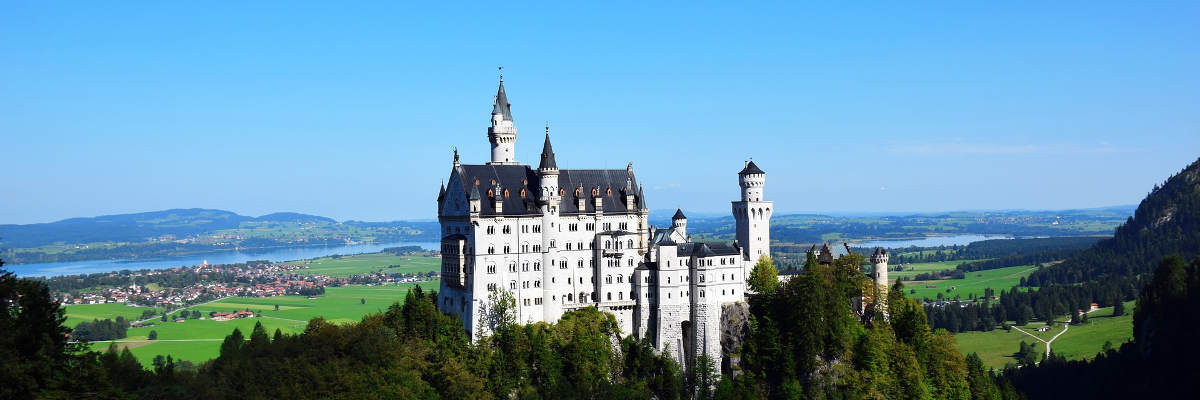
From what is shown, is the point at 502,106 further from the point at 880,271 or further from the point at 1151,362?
the point at 1151,362

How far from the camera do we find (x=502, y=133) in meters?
91.5

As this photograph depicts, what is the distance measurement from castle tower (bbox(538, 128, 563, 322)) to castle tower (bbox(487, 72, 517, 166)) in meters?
5.41

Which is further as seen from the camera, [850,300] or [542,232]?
[850,300]

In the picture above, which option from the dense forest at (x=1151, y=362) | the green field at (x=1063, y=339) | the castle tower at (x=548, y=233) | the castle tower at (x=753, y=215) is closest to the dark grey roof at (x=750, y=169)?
the castle tower at (x=753, y=215)

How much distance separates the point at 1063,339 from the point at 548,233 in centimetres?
11198

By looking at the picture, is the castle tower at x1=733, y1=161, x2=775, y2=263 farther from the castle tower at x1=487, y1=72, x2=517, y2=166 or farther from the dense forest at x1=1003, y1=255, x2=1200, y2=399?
the dense forest at x1=1003, y1=255, x2=1200, y2=399

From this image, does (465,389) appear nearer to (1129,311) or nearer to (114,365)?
(114,365)

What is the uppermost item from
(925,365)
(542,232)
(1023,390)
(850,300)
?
(542,232)

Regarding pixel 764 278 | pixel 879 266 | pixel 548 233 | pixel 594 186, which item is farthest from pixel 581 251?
pixel 879 266

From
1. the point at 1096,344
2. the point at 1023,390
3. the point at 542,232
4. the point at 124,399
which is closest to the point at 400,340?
the point at 542,232

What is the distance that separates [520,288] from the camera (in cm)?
8531

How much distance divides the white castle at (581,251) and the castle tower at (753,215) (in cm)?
10

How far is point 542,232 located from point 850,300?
3120cm

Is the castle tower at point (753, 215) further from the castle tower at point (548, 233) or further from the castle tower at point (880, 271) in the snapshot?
the castle tower at point (548, 233)
